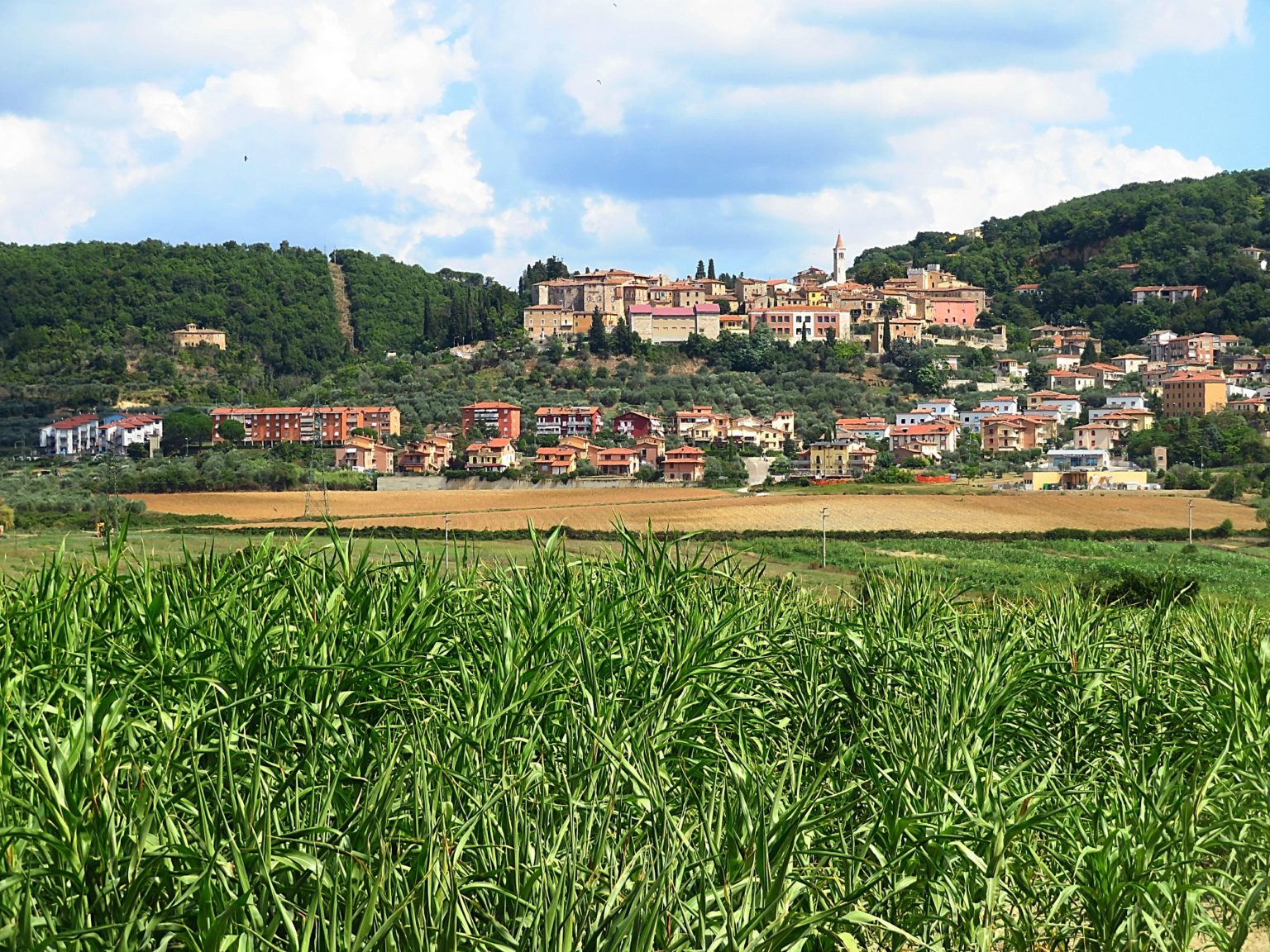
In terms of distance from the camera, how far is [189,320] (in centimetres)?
10250

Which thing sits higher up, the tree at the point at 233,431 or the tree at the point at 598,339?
the tree at the point at 598,339

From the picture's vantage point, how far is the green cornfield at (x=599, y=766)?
5.45 meters

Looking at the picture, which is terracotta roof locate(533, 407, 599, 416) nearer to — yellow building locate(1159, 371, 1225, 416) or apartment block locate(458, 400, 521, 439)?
apartment block locate(458, 400, 521, 439)

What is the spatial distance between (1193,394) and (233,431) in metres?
56.4

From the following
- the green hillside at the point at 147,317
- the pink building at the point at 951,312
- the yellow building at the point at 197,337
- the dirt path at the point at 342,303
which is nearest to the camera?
the green hillside at the point at 147,317

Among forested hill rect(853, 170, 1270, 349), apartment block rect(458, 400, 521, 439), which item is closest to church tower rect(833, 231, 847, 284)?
forested hill rect(853, 170, 1270, 349)

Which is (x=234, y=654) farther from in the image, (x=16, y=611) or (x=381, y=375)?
(x=381, y=375)

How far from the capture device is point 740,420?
7531 centimetres

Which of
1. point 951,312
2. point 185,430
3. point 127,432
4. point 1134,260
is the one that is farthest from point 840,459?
point 1134,260

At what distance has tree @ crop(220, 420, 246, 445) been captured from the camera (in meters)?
68.4

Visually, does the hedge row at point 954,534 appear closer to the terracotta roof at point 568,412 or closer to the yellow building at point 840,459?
the yellow building at point 840,459

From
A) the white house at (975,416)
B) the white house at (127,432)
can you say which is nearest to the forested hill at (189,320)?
the white house at (127,432)

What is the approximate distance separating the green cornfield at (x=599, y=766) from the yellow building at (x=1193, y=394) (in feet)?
257

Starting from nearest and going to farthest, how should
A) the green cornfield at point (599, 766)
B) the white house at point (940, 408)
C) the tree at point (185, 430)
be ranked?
the green cornfield at point (599, 766) < the tree at point (185, 430) < the white house at point (940, 408)
